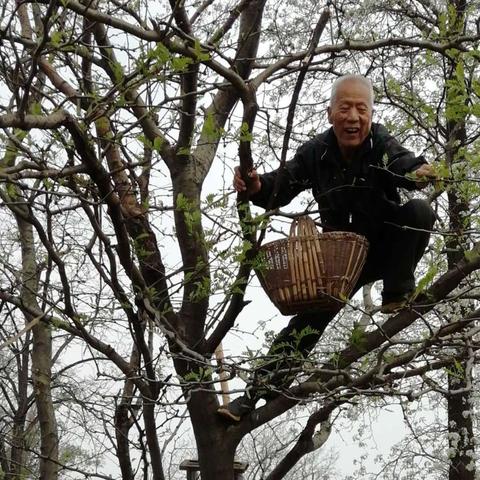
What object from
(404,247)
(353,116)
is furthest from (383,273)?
(353,116)

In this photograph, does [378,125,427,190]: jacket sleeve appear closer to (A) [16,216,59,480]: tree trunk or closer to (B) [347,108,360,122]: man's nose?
(B) [347,108,360,122]: man's nose

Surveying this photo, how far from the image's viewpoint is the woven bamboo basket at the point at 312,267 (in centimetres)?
300

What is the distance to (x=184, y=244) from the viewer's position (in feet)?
11.4

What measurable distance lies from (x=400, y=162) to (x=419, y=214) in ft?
0.73

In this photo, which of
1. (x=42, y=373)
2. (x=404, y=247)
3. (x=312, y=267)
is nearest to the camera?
(x=312, y=267)

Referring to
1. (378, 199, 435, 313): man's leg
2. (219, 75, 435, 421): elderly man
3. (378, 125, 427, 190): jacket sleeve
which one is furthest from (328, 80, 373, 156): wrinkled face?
(378, 199, 435, 313): man's leg

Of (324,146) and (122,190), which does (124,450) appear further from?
(324,146)

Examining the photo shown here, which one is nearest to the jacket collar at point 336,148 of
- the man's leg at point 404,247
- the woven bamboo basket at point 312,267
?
the man's leg at point 404,247

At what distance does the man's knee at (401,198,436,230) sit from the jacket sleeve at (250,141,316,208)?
0.50 m

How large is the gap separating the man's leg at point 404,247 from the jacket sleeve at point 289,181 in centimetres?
43

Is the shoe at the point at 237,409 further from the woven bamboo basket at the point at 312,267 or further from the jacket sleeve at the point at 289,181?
the jacket sleeve at the point at 289,181

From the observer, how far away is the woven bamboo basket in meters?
3.00

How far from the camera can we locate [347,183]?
332cm

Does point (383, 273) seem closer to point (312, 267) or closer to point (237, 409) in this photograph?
point (312, 267)
